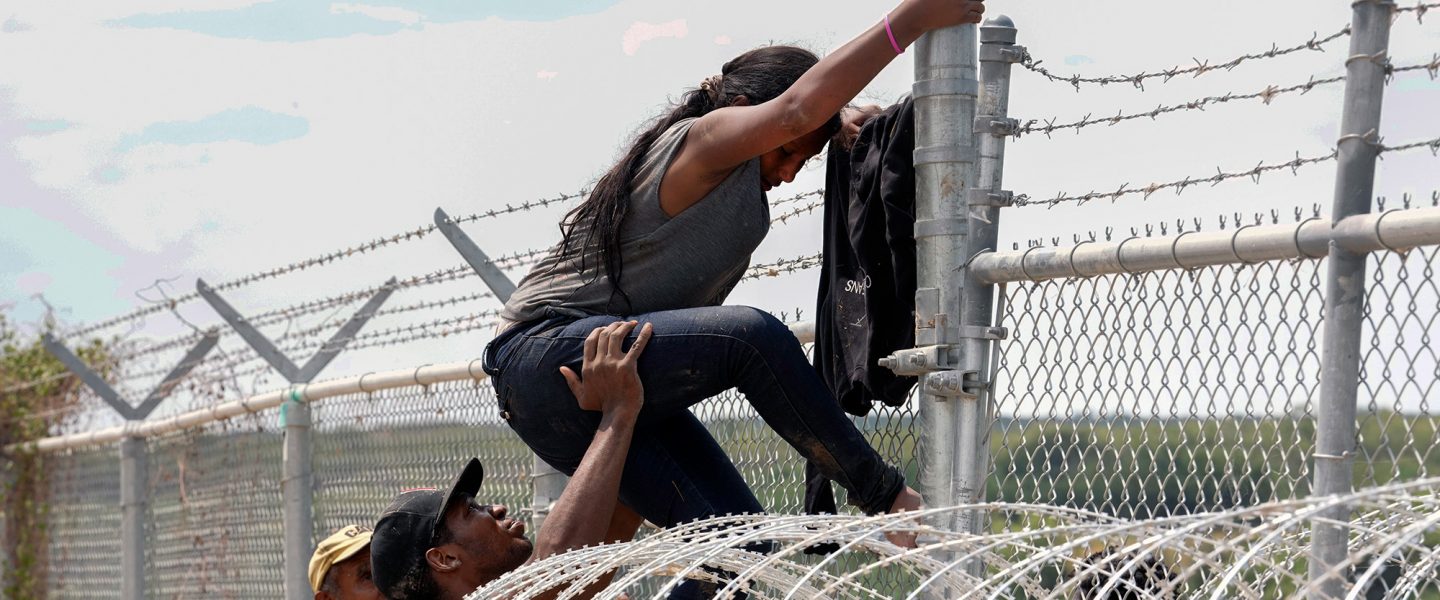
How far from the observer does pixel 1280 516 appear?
2135 mm

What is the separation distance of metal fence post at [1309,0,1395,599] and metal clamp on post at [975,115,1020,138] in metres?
0.82

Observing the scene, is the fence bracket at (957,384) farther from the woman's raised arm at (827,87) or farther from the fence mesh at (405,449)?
the fence mesh at (405,449)

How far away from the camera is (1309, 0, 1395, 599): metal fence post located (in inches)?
111

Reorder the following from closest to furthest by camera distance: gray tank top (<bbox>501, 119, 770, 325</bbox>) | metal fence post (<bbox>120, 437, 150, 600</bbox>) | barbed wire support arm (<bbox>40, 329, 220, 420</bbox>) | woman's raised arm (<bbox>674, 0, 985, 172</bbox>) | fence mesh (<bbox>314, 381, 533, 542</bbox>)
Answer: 1. woman's raised arm (<bbox>674, 0, 985, 172</bbox>)
2. gray tank top (<bbox>501, 119, 770, 325</bbox>)
3. fence mesh (<bbox>314, 381, 533, 542</bbox>)
4. barbed wire support arm (<bbox>40, 329, 220, 420</bbox>)
5. metal fence post (<bbox>120, 437, 150, 600</bbox>)

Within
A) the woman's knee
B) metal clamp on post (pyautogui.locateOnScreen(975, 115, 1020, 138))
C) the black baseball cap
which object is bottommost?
the black baseball cap

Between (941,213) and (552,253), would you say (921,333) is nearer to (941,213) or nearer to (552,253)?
(941,213)

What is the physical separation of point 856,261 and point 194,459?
208 inches

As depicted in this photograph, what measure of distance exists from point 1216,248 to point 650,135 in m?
1.37

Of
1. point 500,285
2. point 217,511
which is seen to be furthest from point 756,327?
point 217,511

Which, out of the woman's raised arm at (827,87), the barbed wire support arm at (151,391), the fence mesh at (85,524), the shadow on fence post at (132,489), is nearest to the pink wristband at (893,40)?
the woman's raised arm at (827,87)

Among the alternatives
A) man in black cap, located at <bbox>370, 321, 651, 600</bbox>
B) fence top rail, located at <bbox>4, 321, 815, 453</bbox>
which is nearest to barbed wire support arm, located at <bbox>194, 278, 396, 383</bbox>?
fence top rail, located at <bbox>4, 321, 815, 453</bbox>

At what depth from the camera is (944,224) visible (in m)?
3.53

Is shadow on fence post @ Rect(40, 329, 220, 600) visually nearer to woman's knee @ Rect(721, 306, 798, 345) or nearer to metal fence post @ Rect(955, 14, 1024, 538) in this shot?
woman's knee @ Rect(721, 306, 798, 345)

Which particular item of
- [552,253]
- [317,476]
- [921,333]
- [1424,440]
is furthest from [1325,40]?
[317,476]
